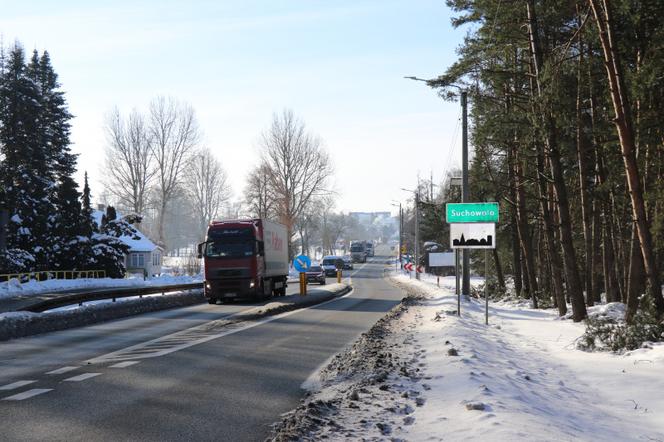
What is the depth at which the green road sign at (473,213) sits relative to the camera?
53.6 feet

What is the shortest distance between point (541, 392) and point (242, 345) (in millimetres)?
6576

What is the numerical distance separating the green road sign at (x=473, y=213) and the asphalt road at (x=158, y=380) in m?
4.34

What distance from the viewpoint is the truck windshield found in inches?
998

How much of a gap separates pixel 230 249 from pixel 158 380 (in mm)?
16945

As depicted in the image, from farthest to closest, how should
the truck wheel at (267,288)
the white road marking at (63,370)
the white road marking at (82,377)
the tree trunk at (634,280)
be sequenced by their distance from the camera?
the truck wheel at (267,288) → the tree trunk at (634,280) → the white road marking at (63,370) → the white road marking at (82,377)

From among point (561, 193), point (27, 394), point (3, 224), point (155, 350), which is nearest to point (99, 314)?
→ point (155, 350)

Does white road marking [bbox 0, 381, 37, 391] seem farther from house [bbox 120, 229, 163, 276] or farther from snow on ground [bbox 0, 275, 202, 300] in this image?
house [bbox 120, 229, 163, 276]

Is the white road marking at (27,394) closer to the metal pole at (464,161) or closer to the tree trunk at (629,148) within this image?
the tree trunk at (629,148)

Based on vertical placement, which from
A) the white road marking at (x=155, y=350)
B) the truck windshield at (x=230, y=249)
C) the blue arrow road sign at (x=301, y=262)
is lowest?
the white road marking at (x=155, y=350)

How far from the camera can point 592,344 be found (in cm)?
1161

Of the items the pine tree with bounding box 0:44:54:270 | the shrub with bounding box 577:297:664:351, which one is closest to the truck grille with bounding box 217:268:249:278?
the shrub with bounding box 577:297:664:351

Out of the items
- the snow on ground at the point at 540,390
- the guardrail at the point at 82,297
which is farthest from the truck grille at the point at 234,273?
the snow on ground at the point at 540,390

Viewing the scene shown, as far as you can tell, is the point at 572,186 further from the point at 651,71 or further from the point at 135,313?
the point at 135,313

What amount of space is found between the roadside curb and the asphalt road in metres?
0.73
